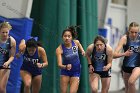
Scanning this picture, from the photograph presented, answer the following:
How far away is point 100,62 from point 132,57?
680 mm

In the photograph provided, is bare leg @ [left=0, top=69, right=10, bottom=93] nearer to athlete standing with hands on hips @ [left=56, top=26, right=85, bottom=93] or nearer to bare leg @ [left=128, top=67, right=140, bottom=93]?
athlete standing with hands on hips @ [left=56, top=26, right=85, bottom=93]

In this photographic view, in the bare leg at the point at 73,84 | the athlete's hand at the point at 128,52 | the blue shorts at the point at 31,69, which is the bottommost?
the bare leg at the point at 73,84

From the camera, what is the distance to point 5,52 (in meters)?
6.53

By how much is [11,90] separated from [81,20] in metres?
3.04

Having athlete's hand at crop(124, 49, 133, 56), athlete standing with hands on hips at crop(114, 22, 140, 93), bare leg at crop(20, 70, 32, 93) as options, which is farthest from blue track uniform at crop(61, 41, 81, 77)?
athlete's hand at crop(124, 49, 133, 56)

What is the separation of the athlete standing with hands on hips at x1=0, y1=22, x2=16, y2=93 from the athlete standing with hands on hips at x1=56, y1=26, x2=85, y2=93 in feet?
2.96

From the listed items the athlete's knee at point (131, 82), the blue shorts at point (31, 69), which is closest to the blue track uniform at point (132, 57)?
the athlete's knee at point (131, 82)

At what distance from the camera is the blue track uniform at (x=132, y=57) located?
6.66 meters

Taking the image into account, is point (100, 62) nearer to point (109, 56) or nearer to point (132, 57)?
point (109, 56)

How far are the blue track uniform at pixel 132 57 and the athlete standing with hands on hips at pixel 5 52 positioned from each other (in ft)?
7.31

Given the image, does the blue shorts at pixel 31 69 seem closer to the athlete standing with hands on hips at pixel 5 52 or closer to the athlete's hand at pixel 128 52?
the athlete standing with hands on hips at pixel 5 52

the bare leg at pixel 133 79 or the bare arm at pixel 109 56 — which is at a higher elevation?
the bare arm at pixel 109 56

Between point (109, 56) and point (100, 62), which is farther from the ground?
point (109, 56)

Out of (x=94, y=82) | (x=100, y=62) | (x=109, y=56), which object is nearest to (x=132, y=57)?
(x=109, y=56)
